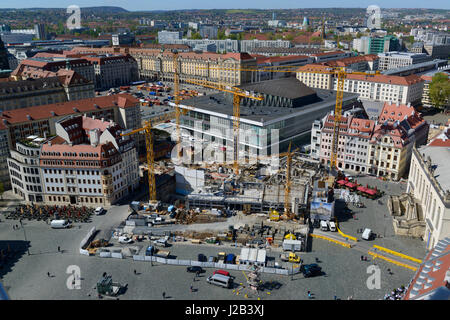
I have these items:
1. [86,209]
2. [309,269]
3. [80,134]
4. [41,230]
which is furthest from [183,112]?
Answer: [309,269]

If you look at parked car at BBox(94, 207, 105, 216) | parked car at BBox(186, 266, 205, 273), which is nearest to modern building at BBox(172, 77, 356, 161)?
parked car at BBox(94, 207, 105, 216)

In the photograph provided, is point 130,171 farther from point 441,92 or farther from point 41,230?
point 441,92

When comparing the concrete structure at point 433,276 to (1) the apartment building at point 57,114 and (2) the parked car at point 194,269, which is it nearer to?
(2) the parked car at point 194,269

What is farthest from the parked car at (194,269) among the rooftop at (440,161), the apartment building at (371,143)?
the apartment building at (371,143)

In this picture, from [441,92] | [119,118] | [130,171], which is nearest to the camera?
[130,171]

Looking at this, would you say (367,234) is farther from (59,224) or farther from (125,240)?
(59,224)

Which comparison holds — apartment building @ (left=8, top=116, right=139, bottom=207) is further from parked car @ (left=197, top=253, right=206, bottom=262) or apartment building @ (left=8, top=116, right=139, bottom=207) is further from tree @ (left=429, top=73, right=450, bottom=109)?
A: tree @ (left=429, top=73, right=450, bottom=109)

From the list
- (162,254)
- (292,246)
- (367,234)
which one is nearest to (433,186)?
(367,234)
